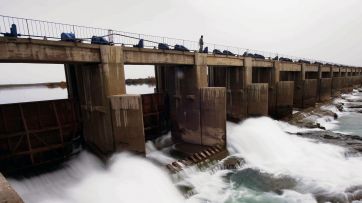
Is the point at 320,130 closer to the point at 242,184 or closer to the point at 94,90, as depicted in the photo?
the point at 242,184

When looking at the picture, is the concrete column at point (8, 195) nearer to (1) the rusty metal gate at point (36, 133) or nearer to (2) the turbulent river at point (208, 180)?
(2) the turbulent river at point (208, 180)

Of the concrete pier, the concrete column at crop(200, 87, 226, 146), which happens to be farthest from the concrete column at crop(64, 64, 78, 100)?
the concrete column at crop(200, 87, 226, 146)

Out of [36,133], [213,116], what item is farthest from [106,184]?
[213,116]

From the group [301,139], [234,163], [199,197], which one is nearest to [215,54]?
[234,163]

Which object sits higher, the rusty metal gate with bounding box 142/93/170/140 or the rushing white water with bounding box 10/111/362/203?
the rusty metal gate with bounding box 142/93/170/140

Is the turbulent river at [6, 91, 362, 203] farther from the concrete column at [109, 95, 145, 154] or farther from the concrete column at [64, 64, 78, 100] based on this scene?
the concrete column at [64, 64, 78, 100]

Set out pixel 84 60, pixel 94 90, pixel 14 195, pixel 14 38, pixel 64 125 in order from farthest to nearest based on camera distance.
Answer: pixel 64 125, pixel 94 90, pixel 84 60, pixel 14 38, pixel 14 195

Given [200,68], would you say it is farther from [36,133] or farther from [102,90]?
[36,133]

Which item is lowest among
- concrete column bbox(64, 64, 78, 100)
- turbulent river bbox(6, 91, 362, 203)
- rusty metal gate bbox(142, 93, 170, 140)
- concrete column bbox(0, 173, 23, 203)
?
turbulent river bbox(6, 91, 362, 203)
